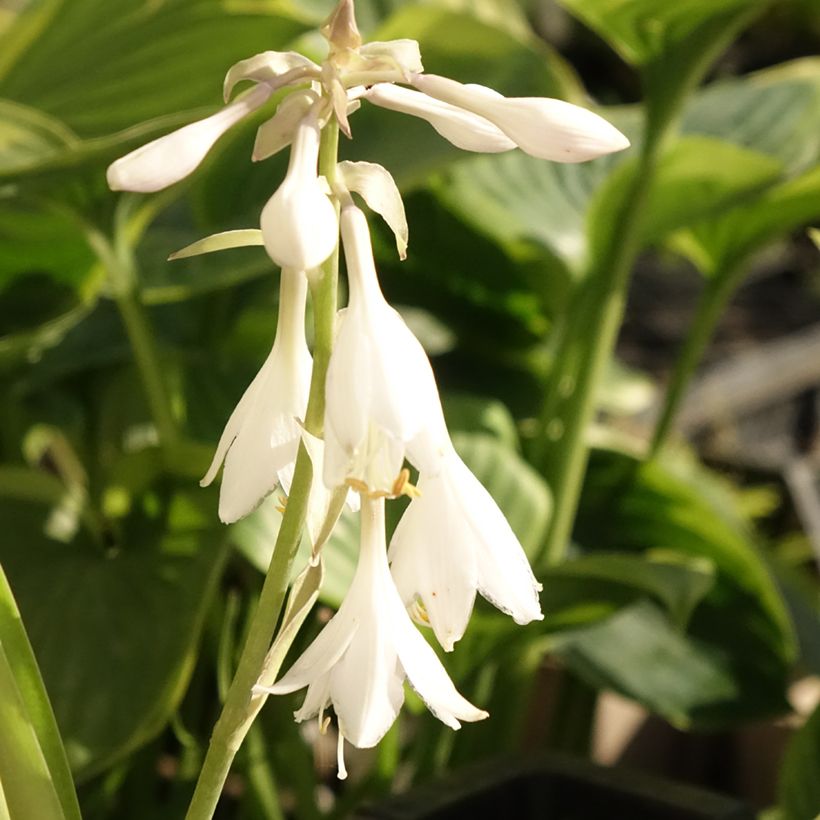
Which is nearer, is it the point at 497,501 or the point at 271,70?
the point at 271,70

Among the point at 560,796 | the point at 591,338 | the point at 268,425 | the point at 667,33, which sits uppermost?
the point at 667,33

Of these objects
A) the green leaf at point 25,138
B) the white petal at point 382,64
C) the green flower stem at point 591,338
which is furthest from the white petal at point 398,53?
the green flower stem at point 591,338

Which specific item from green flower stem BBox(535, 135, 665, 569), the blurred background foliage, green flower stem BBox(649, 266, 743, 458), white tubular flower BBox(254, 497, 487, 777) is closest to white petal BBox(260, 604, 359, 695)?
white tubular flower BBox(254, 497, 487, 777)

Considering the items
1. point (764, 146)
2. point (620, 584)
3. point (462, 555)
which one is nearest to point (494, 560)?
point (462, 555)

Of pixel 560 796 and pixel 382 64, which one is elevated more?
pixel 382 64

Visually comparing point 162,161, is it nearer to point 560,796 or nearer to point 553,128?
point 553,128

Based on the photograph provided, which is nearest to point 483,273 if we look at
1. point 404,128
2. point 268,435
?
point 404,128

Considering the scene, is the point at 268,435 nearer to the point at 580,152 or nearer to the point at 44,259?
the point at 580,152
